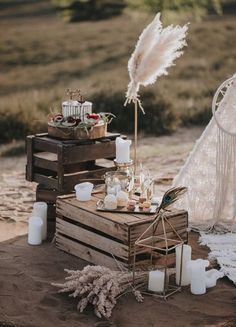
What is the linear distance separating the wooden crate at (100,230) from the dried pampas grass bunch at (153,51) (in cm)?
109

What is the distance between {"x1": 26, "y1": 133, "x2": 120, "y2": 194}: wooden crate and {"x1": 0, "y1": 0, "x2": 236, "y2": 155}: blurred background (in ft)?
12.7

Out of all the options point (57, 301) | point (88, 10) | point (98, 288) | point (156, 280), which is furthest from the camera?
point (88, 10)

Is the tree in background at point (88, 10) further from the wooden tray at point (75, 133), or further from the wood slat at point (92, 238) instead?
the wood slat at point (92, 238)

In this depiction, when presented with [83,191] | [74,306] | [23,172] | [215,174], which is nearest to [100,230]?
[83,191]

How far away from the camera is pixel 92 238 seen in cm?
590

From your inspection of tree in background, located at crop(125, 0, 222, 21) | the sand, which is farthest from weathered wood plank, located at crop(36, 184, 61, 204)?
tree in background, located at crop(125, 0, 222, 21)

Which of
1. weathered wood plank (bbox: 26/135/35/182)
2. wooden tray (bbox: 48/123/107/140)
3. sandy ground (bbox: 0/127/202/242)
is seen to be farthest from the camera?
sandy ground (bbox: 0/127/202/242)

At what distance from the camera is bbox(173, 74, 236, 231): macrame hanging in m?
6.73

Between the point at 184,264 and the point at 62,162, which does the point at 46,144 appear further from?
the point at 184,264

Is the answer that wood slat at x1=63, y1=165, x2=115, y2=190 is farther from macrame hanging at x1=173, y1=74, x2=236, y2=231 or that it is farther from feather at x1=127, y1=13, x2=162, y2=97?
feather at x1=127, y1=13, x2=162, y2=97

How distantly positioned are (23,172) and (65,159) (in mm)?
2885

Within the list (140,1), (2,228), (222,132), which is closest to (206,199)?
(222,132)

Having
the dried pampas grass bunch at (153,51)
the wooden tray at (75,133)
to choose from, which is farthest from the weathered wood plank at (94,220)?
the dried pampas grass bunch at (153,51)

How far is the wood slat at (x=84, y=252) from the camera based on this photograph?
577 centimetres
